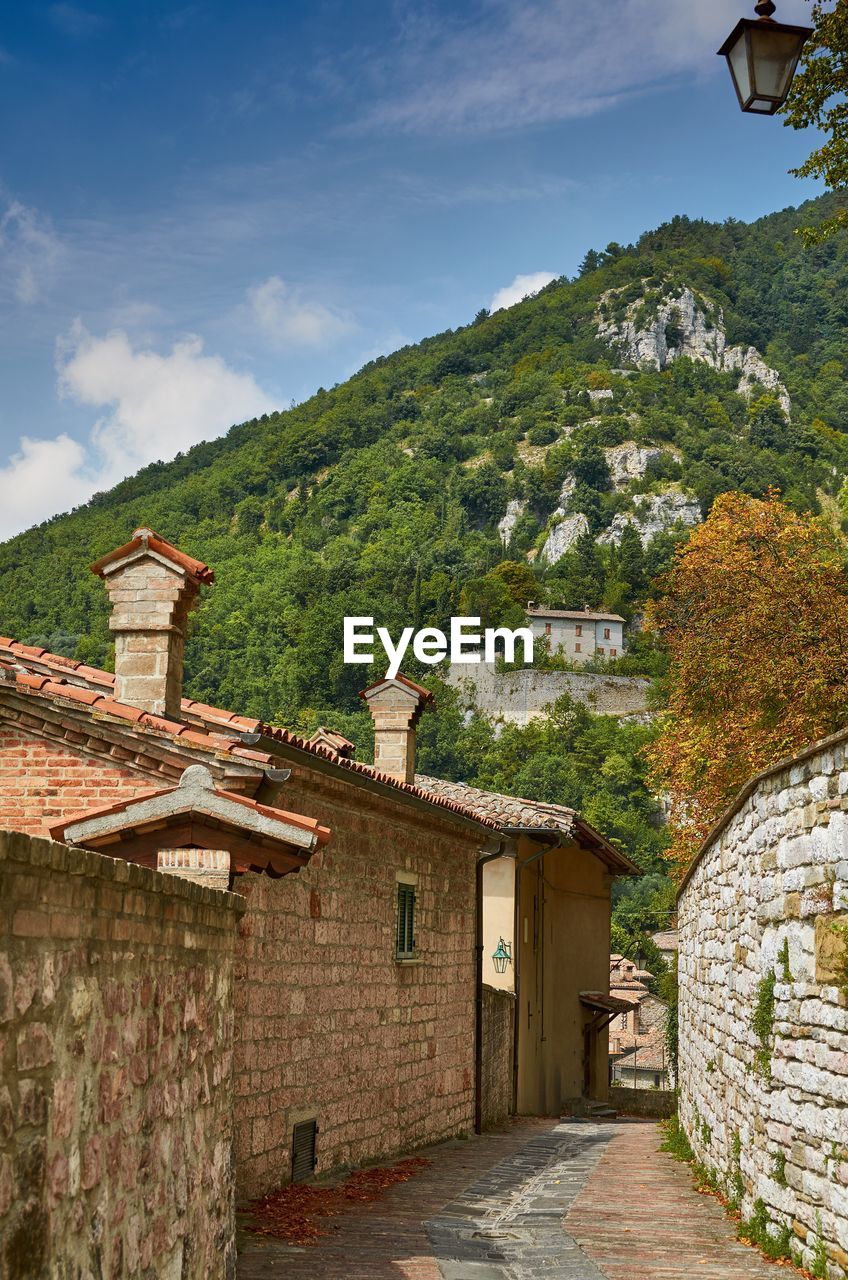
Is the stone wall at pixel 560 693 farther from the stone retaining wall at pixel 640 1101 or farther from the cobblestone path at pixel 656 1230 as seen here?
the cobblestone path at pixel 656 1230

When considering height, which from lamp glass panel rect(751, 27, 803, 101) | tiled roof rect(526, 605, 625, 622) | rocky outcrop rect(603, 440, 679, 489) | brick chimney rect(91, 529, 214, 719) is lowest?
brick chimney rect(91, 529, 214, 719)

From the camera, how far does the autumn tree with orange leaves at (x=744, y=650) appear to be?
17844mm

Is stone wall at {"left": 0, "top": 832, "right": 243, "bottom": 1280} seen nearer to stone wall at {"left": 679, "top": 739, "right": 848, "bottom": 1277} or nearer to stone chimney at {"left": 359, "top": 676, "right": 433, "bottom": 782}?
stone wall at {"left": 679, "top": 739, "right": 848, "bottom": 1277}

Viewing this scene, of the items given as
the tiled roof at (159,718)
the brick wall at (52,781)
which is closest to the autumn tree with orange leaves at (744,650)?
the tiled roof at (159,718)

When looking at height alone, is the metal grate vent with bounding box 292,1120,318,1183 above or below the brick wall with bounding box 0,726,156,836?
below

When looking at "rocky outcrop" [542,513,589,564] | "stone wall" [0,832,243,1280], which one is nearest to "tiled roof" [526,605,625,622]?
"rocky outcrop" [542,513,589,564]

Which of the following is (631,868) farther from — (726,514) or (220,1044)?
(220,1044)

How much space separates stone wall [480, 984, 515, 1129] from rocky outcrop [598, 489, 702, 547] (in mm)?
111558

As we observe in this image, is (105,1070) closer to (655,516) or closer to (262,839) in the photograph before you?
(262,839)

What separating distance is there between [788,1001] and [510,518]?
5406 inches

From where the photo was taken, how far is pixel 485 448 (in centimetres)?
15450

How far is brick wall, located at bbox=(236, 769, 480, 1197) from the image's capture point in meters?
9.61

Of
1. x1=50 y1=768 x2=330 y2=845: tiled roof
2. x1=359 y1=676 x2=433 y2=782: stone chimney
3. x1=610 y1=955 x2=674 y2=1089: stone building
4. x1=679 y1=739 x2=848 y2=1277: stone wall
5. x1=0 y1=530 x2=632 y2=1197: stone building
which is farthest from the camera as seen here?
x1=610 y1=955 x2=674 y2=1089: stone building

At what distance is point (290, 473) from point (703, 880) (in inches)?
5161
